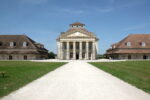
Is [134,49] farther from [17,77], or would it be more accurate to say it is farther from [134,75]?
[17,77]

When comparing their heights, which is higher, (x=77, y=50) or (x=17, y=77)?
(x=77, y=50)

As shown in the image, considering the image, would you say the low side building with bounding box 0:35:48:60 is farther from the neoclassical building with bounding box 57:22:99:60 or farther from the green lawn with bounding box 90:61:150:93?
the green lawn with bounding box 90:61:150:93

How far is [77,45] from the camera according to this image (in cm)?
8081

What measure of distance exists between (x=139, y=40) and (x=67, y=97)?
201 ft

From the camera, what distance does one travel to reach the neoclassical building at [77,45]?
72.9 m

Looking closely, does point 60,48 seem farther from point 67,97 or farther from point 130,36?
point 67,97

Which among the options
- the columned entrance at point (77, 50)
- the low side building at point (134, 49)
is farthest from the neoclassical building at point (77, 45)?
the low side building at point (134, 49)

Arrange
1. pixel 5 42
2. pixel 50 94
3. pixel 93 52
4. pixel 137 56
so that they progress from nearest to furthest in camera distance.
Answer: pixel 50 94 → pixel 137 56 → pixel 5 42 → pixel 93 52

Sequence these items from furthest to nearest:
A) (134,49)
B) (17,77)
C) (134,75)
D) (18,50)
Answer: (18,50) → (134,49) → (134,75) → (17,77)

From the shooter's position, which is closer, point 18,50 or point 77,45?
point 18,50

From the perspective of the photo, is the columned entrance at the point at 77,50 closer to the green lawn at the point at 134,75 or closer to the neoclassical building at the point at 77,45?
the neoclassical building at the point at 77,45

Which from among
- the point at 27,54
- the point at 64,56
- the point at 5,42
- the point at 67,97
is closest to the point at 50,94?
the point at 67,97

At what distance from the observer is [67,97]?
25.1 feet

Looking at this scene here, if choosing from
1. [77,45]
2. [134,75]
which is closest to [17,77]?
[134,75]
